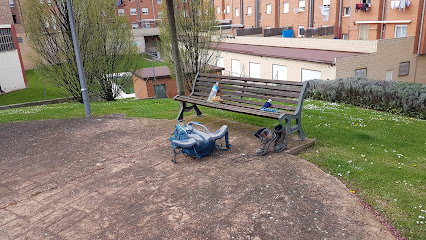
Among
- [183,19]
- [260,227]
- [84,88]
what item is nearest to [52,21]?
[183,19]

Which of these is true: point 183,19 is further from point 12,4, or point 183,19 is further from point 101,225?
point 12,4

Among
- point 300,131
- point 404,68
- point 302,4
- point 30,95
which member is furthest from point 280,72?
point 30,95

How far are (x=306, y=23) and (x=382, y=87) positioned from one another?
24360 millimetres

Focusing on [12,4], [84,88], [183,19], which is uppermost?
[12,4]

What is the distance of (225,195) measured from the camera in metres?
4.57

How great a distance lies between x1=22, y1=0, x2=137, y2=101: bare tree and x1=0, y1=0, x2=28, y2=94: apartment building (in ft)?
47.9

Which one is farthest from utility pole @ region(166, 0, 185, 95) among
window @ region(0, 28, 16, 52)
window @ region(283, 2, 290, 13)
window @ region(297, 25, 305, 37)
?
window @ region(283, 2, 290, 13)

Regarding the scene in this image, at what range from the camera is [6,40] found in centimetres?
2845

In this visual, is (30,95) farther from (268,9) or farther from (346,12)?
(346,12)

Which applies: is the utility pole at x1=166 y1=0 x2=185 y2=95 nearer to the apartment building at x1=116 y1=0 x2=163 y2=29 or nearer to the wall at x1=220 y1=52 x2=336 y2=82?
the wall at x1=220 y1=52 x2=336 y2=82

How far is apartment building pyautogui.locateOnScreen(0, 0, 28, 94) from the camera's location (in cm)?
2804

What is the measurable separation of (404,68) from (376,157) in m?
19.1

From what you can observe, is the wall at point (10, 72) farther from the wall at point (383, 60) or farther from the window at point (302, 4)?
the window at point (302, 4)

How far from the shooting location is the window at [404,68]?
21.8m
